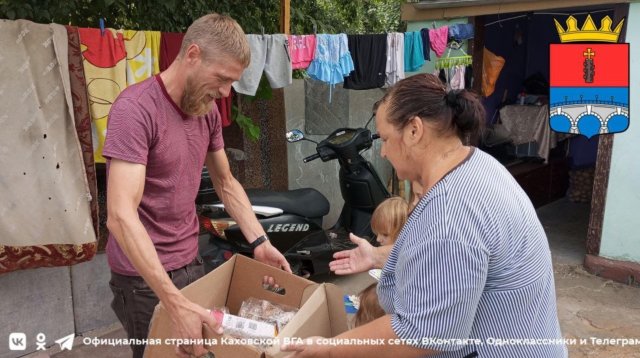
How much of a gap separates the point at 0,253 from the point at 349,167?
2.60 m

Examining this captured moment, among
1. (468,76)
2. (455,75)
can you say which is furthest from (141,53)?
(468,76)

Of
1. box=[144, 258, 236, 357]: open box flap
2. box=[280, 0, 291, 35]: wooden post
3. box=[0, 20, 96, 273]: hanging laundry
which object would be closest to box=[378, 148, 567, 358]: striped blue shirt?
box=[144, 258, 236, 357]: open box flap

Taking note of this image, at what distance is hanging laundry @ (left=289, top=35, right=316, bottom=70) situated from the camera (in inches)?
157

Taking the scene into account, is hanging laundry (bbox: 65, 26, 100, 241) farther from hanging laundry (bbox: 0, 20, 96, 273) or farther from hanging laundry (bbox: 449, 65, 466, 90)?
hanging laundry (bbox: 449, 65, 466, 90)

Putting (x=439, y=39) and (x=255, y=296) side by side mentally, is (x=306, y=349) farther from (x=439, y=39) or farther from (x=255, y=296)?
(x=439, y=39)

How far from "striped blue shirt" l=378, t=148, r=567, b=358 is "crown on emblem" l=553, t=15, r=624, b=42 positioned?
155 inches

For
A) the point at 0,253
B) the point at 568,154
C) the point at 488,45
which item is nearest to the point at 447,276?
the point at 0,253

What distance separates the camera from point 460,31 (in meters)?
5.41

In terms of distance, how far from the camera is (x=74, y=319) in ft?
11.9

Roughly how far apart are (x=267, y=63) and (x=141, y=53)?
939mm

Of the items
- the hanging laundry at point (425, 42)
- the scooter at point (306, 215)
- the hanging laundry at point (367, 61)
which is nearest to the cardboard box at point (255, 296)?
the scooter at point (306, 215)

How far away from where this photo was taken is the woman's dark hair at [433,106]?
132 cm

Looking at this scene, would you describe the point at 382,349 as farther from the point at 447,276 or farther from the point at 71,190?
the point at 71,190

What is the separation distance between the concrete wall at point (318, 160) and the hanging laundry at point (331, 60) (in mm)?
999
